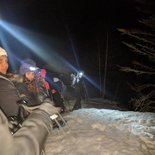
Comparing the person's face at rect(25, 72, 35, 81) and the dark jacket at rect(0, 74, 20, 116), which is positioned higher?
the dark jacket at rect(0, 74, 20, 116)

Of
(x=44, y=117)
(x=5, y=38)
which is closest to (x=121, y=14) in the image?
(x=5, y=38)

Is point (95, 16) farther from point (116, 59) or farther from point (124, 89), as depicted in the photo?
point (124, 89)

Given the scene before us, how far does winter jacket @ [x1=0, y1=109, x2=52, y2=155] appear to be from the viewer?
130 centimetres

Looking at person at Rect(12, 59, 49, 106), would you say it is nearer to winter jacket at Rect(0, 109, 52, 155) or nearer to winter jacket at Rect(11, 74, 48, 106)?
winter jacket at Rect(11, 74, 48, 106)

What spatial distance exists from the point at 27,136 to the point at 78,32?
Answer: 2982cm

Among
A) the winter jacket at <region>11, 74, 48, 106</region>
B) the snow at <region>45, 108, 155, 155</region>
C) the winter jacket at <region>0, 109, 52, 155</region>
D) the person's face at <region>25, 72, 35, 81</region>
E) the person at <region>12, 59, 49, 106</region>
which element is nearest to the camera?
the winter jacket at <region>0, 109, 52, 155</region>

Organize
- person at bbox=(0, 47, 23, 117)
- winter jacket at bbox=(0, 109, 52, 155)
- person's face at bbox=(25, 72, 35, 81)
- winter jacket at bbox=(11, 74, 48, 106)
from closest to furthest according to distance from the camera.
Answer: winter jacket at bbox=(0, 109, 52, 155)
person at bbox=(0, 47, 23, 117)
winter jacket at bbox=(11, 74, 48, 106)
person's face at bbox=(25, 72, 35, 81)

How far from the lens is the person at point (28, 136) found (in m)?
1.30

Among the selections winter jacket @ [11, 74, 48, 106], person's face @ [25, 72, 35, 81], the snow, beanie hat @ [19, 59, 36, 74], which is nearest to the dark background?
the snow

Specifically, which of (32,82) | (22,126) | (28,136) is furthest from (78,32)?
(28,136)

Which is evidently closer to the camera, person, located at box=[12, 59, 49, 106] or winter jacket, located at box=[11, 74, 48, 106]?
winter jacket, located at box=[11, 74, 48, 106]

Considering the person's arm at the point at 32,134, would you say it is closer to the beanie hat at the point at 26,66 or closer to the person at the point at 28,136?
the person at the point at 28,136

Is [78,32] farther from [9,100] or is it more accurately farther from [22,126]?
[22,126]

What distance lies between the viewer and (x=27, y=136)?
153cm
